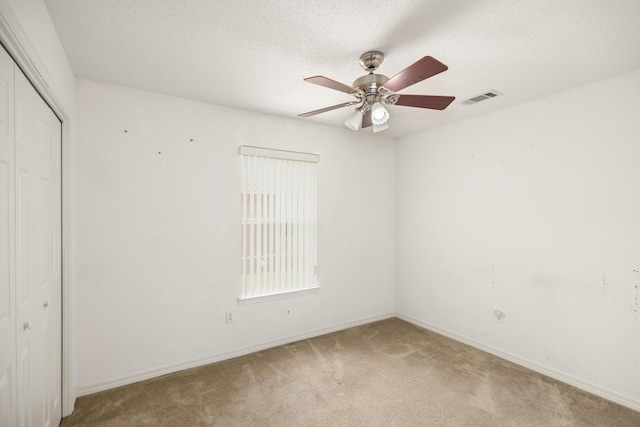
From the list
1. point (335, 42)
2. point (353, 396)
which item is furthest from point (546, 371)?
point (335, 42)

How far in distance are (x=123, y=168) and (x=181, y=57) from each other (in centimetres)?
116

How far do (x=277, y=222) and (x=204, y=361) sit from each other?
162 centimetres

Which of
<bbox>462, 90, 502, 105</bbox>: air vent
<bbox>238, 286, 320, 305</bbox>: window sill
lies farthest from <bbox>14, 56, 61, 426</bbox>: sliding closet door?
<bbox>462, 90, 502, 105</bbox>: air vent

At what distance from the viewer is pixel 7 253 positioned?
1350 mm

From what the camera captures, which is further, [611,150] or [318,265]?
[318,265]

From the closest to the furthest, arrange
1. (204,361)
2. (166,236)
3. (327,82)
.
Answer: (327,82)
(166,236)
(204,361)

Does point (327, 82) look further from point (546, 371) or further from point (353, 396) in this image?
point (546, 371)

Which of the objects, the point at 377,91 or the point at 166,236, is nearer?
the point at 377,91

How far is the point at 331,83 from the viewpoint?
190 centimetres

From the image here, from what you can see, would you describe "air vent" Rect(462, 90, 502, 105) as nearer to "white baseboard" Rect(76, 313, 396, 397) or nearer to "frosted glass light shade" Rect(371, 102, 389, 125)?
"frosted glass light shade" Rect(371, 102, 389, 125)

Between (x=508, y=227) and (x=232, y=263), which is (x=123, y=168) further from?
(x=508, y=227)

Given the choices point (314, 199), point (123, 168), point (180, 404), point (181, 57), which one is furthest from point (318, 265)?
point (181, 57)

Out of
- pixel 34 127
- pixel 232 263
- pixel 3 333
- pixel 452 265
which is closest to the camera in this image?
pixel 3 333

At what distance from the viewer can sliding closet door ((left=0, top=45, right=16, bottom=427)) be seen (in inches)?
50.7
